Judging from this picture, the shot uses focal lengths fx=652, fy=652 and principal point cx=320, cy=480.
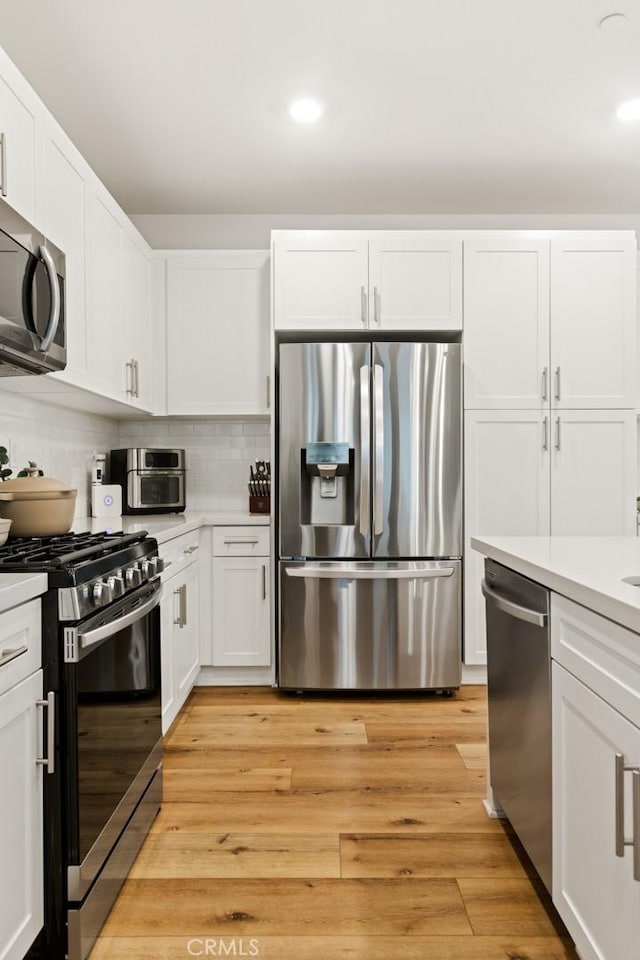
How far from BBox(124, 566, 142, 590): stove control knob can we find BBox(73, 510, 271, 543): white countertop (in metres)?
0.57

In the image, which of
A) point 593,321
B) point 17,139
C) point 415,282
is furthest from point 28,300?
point 593,321

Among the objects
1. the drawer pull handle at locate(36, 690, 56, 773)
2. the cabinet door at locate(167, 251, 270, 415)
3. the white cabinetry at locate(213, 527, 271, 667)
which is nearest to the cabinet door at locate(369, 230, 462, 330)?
the cabinet door at locate(167, 251, 270, 415)

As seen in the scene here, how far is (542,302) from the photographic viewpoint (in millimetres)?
3445

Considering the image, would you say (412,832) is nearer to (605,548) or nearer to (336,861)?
(336,861)

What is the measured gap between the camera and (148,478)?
3516 millimetres

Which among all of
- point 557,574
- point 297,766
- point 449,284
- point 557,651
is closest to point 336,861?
point 297,766

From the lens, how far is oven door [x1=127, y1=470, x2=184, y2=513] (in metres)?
3.46

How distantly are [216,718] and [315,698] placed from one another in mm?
542

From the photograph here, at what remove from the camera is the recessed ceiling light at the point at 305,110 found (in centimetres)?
277

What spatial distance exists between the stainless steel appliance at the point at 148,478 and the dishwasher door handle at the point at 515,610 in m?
2.04

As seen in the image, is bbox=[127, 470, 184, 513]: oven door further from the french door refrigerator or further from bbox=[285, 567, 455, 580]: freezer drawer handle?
bbox=[285, 567, 455, 580]: freezer drawer handle

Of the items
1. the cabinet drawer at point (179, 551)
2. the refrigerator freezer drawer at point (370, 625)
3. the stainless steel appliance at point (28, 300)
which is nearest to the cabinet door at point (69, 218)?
the stainless steel appliance at point (28, 300)

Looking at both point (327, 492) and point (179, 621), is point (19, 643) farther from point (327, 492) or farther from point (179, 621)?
point (327, 492)

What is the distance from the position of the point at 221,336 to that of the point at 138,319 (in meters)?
0.50
